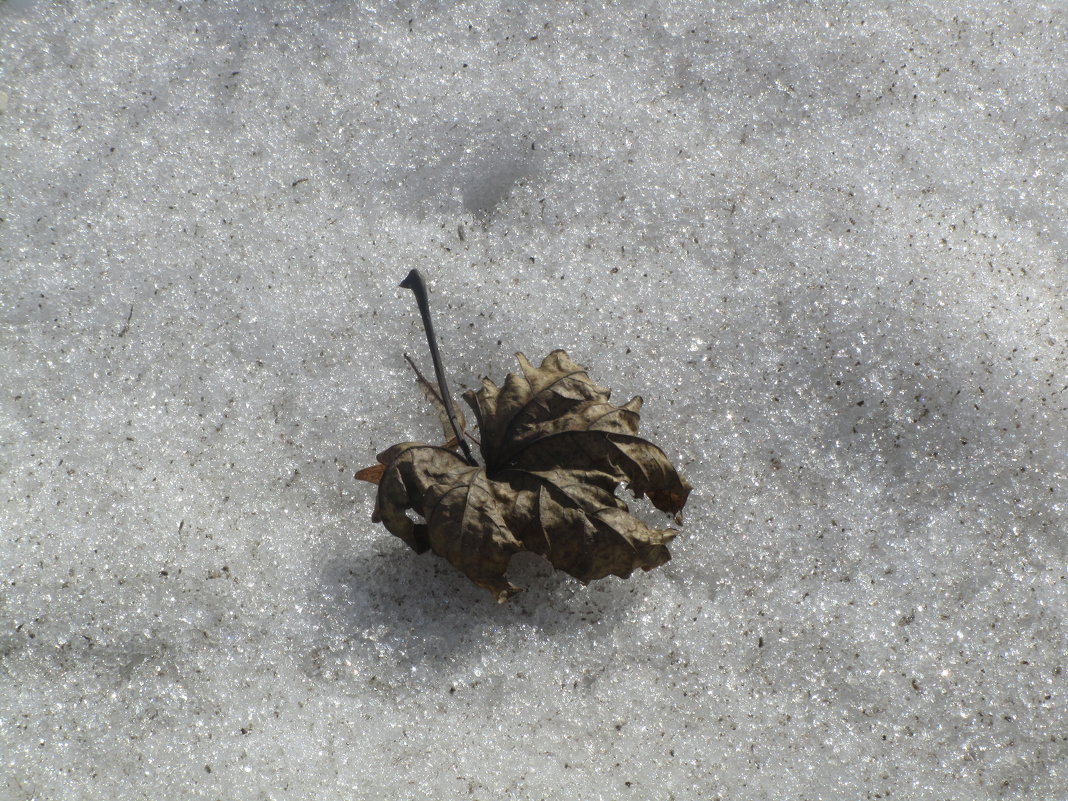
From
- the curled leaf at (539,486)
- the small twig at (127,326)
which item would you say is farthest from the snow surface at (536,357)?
the curled leaf at (539,486)

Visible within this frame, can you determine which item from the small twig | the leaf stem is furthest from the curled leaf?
the small twig

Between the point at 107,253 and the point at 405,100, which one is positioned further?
the point at 405,100

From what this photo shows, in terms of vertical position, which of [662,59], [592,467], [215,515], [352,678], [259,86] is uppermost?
[662,59]

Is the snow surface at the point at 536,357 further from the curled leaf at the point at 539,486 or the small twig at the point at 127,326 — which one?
the curled leaf at the point at 539,486

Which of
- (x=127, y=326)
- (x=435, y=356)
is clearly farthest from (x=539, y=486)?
(x=127, y=326)

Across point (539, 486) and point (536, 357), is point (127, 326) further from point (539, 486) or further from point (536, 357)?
point (539, 486)

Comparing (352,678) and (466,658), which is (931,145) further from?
(352,678)

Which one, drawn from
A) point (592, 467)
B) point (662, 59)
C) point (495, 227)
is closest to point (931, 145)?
point (662, 59)
